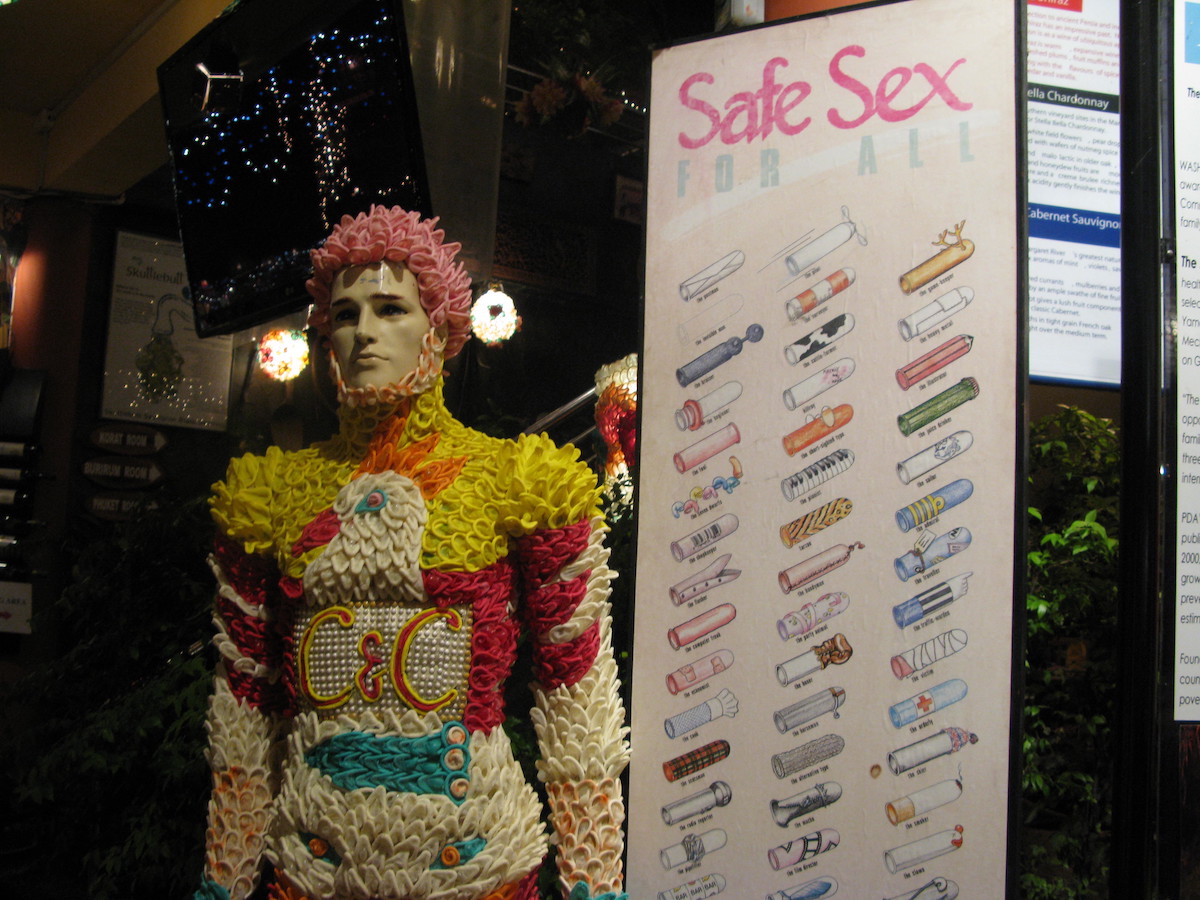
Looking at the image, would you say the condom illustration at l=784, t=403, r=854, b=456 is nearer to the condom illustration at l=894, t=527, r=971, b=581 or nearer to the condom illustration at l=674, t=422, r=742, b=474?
the condom illustration at l=674, t=422, r=742, b=474

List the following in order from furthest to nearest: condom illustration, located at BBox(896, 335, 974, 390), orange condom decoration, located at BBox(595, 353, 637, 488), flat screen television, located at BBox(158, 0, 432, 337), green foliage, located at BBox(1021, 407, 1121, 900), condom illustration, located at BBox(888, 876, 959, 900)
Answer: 1. orange condom decoration, located at BBox(595, 353, 637, 488)
2. flat screen television, located at BBox(158, 0, 432, 337)
3. green foliage, located at BBox(1021, 407, 1121, 900)
4. condom illustration, located at BBox(896, 335, 974, 390)
5. condom illustration, located at BBox(888, 876, 959, 900)

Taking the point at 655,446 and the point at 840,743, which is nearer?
the point at 840,743

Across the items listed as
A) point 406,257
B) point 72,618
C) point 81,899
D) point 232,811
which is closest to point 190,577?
point 72,618

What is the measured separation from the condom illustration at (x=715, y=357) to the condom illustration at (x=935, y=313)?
0.26m

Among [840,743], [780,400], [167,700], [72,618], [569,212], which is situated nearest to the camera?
[840,743]

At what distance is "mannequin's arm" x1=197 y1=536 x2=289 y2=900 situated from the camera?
1.83m

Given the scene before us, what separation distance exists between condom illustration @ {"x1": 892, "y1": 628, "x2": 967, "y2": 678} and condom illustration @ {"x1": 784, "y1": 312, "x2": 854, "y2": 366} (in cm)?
50

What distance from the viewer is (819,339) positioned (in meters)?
1.88

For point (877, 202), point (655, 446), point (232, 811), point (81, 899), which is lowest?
point (81, 899)

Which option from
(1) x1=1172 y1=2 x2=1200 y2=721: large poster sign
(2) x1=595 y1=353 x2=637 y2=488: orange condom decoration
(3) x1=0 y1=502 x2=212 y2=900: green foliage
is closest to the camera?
(1) x1=1172 y1=2 x2=1200 y2=721: large poster sign

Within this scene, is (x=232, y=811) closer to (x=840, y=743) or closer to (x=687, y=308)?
(x=840, y=743)

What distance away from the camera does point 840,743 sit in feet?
5.79

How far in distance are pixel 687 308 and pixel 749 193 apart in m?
0.24

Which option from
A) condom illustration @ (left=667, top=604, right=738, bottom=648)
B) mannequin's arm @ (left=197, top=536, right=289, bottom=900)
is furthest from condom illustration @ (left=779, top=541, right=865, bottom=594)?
mannequin's arm @ (left=197, top=536, right=289, bottom=900)
